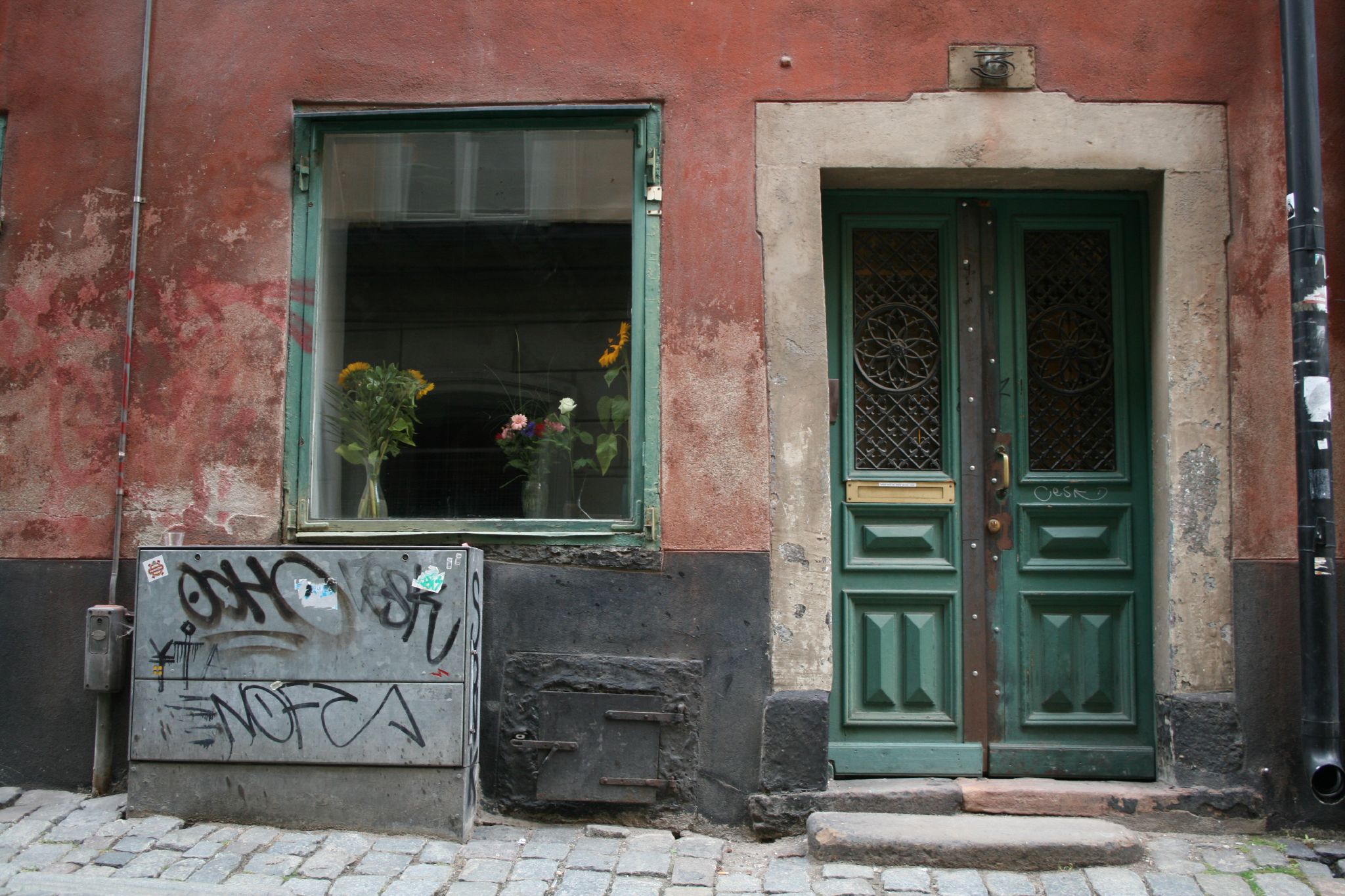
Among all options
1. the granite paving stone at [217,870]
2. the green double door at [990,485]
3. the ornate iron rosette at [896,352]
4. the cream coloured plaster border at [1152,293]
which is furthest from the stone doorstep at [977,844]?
the granite paving stone at [217,870]

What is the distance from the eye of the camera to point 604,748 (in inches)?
173

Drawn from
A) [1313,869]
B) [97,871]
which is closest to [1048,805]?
[1313,869]

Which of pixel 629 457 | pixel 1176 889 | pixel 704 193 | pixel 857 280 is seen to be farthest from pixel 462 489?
pixel 1176 889

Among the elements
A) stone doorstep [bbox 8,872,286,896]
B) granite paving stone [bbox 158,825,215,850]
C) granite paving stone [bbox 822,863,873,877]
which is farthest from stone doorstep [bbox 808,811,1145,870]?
granite paving stone [bbox 158,825,215,850]

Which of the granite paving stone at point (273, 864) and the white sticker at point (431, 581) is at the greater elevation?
the white sticker at point (431, 581)

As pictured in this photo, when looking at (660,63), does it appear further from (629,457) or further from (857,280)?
(629,457)

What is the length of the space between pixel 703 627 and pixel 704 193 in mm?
1832

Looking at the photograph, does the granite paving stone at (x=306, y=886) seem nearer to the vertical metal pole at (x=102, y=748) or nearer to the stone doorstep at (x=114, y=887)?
the stone doorstep at (x=114, y=887)

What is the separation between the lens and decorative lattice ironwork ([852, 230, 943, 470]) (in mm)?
4746

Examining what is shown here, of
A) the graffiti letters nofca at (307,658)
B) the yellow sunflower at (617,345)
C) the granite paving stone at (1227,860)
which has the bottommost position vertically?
the granite paving stone at (1227,860)

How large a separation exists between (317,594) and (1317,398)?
154 inches

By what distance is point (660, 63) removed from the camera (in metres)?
4.64

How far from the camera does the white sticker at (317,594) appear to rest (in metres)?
4.21

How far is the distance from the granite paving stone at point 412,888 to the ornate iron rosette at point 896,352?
2692 mm
